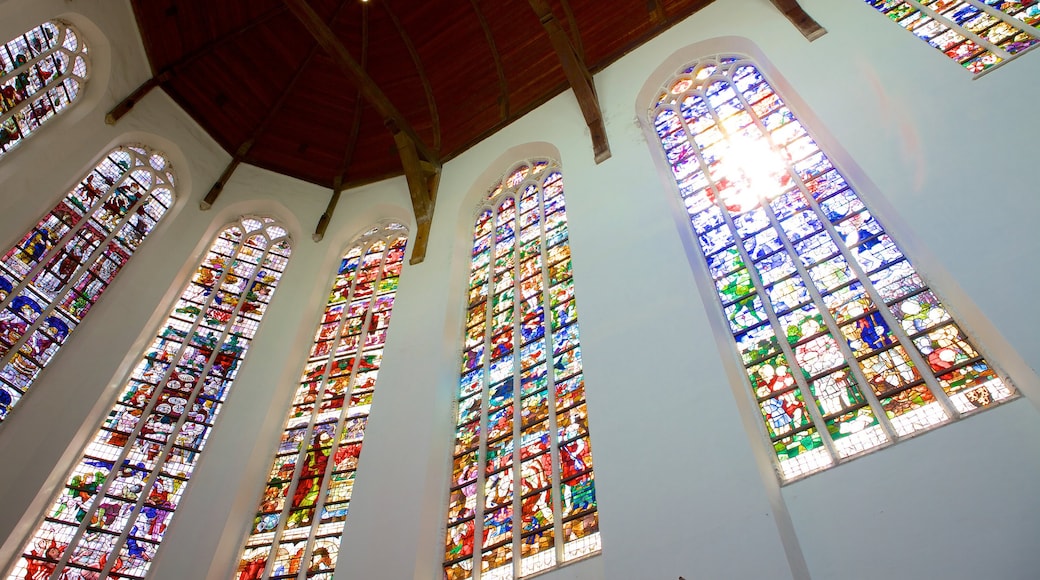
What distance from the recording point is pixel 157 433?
26.4 feet

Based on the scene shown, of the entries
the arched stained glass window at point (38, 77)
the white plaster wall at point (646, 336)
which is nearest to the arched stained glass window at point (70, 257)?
the white plaster wall at point (646, 336)

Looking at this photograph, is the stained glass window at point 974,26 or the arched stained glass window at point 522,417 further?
the stained glass window at point 974,26

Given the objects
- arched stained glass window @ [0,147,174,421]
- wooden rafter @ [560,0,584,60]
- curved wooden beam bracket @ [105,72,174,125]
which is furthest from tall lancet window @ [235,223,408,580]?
wooden rafter @ [560,0,584,60]

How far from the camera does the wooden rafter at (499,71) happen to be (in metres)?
10.8

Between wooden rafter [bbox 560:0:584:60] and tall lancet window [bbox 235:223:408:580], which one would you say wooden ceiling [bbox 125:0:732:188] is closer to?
wooden rafter [bbox 560:0:584:60]

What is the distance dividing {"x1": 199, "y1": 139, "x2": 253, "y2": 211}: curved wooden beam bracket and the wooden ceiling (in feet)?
0.12

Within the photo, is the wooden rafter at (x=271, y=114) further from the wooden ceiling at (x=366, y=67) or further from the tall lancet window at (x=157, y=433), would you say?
the tall lancet window at (x=157, y=433)

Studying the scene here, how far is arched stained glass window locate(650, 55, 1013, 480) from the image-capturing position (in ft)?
17.1

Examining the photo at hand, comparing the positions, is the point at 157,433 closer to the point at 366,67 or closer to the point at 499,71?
the point at 366,67

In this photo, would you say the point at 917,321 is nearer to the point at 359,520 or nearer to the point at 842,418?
the point at 842,418

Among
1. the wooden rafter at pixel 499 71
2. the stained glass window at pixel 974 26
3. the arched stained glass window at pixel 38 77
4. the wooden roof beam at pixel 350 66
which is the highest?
the wooden rafter at pixel 499 71

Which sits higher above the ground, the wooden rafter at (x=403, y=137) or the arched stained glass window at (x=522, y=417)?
the wooden rafter at (x=403, y=137)

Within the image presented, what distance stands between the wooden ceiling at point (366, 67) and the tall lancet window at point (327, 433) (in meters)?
2.14

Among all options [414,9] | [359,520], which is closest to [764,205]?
[359,520]
